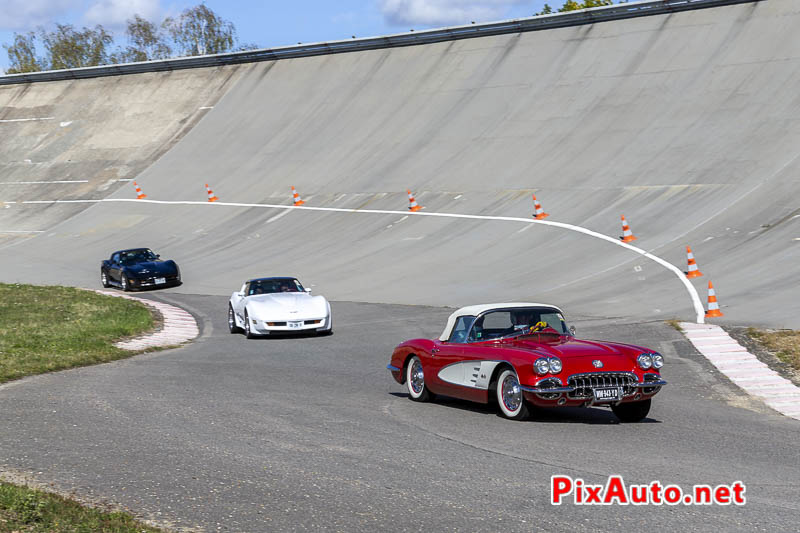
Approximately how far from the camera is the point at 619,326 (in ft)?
58.0

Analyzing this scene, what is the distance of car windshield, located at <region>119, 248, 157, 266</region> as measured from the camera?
31.1 meters

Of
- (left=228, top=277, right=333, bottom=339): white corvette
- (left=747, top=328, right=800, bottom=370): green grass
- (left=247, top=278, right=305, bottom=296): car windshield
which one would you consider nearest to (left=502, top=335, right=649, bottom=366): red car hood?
(left=747, top=328, right=800, bottom=370): green grass

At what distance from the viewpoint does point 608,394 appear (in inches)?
387

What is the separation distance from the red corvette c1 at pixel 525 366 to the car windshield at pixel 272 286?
8.74 meters

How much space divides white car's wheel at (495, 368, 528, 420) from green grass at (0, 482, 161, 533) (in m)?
4.83

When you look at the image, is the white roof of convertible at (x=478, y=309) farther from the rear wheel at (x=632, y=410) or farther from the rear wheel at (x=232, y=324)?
the rear wheel at (x=232, y=324)

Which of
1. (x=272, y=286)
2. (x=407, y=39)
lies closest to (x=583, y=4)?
(x=407, y=39)

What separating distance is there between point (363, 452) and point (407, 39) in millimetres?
43247

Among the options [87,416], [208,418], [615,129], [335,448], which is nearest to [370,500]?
[335,448]

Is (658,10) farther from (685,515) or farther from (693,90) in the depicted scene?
(685,515)

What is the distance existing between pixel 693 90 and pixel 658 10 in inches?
279

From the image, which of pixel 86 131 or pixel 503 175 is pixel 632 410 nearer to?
pixel 503 175

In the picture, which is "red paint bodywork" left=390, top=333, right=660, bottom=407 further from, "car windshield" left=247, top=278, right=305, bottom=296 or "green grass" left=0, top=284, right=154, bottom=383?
"car windshield" left=247, top=278, right=305, bottom=296

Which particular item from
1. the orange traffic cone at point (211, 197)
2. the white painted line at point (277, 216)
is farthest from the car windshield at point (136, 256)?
the orange traffic cone at point (211, 197)
